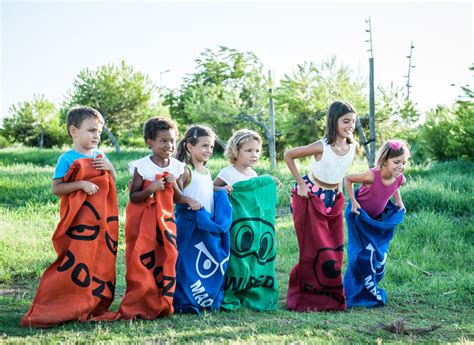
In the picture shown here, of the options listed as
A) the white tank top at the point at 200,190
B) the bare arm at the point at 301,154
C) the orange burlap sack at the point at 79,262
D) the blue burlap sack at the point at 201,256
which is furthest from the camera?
the bare arm at the point at 301,154

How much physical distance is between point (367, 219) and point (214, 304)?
A: 1.63m

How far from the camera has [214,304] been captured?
5598mm

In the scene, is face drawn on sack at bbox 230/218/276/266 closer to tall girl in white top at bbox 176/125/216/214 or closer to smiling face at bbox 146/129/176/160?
tall girl in white top at bbox 176/125/216/214

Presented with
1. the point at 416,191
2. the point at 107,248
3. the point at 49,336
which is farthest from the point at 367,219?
the point at 416,191

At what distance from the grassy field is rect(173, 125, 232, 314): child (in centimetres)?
23

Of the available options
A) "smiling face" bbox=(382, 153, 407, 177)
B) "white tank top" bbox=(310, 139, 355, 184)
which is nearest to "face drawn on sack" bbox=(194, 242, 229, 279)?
"white tank top" bbox=(310, 139, 355, 184)

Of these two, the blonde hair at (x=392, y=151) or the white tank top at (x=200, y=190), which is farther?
the blonde hair at (x=392, y=151)

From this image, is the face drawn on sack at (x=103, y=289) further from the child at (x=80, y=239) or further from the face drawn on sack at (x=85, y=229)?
the face drawn on sack at (x=85, y=229)

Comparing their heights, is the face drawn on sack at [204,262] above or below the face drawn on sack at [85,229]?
below

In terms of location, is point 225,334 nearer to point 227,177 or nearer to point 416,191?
point 227,177

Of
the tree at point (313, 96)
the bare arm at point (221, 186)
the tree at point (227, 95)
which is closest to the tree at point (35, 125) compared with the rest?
the tree at point (227, 95)

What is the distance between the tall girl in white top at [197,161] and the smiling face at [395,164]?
1667 millimetres

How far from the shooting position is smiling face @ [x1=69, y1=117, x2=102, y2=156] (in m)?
5.03

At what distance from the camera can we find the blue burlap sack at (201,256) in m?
5.48
